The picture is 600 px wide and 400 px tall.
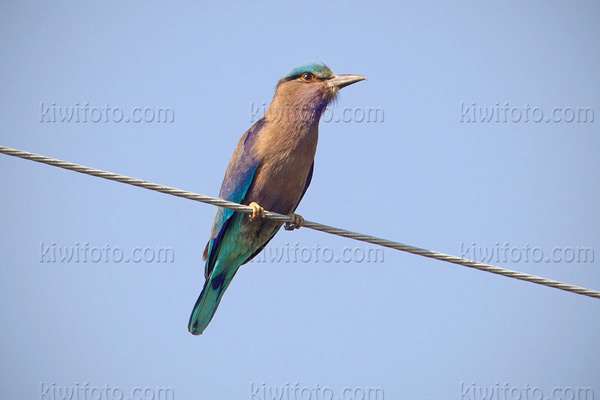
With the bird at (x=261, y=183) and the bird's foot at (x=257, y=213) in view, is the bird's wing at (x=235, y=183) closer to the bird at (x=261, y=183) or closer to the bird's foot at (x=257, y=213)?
the bird at (x=261, y=183)

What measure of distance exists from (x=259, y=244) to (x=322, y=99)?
1.61 m

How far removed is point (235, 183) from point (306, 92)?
124 cm

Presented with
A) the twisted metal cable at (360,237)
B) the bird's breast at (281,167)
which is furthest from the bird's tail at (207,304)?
the twisted metal cable at (360,237)

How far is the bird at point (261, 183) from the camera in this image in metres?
6.47

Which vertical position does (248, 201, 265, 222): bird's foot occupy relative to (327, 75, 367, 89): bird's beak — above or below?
below

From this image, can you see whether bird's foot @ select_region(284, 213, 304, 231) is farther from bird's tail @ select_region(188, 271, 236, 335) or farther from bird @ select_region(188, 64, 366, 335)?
bird's tail @ select_region(188, 271, 236, 335)

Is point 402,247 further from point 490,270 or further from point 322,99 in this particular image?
point 322,99

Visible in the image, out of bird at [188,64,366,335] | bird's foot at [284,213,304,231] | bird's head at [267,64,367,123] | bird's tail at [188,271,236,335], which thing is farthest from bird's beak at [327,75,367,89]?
bird's tail at [188,271,236,335]

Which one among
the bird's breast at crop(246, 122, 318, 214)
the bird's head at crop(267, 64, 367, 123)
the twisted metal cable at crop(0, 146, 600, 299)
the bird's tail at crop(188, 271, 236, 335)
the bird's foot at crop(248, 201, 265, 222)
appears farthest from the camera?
the bird's head at crop(267, 64, 367, 123)

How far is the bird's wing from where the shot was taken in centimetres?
650

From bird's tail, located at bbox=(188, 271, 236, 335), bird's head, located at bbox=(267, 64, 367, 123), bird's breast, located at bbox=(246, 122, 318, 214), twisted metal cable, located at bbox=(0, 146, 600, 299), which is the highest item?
bird's head, located at bbox=(267, 64, 367, 123)

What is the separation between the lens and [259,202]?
21.4 ft

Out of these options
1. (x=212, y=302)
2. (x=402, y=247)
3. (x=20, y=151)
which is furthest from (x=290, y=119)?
(x=20, y=151)

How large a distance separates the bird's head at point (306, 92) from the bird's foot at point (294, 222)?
42.8 inches
